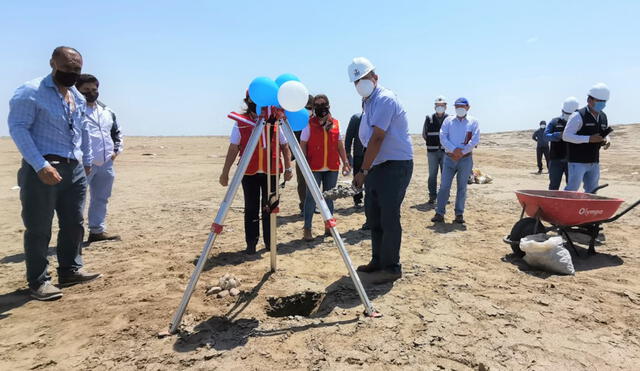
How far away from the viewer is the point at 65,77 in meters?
3.82

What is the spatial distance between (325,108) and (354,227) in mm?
2082

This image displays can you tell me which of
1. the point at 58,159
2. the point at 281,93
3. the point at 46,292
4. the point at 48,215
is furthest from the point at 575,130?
the point at 46,292

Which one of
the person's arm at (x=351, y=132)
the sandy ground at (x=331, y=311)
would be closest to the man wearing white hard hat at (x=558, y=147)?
the sandy ground at (x=331, y=311)

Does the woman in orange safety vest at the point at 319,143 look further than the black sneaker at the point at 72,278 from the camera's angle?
Yes

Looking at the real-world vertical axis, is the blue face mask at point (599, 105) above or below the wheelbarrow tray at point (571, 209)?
above

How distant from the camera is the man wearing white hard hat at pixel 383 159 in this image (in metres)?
4.05

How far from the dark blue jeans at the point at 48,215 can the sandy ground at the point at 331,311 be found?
34 cm

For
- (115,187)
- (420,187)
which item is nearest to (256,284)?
(420,187)

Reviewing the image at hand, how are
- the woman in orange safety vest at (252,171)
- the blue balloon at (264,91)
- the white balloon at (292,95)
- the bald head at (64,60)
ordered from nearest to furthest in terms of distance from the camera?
1. the white balloon at (292,95)
2. the blue balloon at (264,91)
3. the bald head at (64,60)
4. the woman in orange safety vest at (252,171)

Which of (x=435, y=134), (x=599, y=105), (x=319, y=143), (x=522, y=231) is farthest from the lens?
(x=435, y=134)

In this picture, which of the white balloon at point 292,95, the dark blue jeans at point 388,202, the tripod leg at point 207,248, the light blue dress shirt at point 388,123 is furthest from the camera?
the dark blue jeans at point 388,202

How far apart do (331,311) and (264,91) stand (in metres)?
2.00

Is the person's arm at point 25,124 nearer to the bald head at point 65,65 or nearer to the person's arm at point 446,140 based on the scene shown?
the bald head at point 65,65

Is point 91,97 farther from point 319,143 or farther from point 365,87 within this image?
point 365,87
